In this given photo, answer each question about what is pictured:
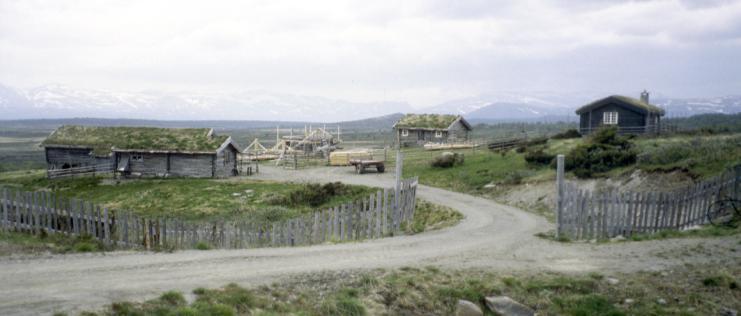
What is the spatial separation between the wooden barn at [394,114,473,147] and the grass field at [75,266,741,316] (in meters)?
50.0

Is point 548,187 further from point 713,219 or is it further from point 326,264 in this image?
point 326,264

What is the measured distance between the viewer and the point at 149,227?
50.4 ft

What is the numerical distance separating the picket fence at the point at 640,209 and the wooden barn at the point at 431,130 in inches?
1719

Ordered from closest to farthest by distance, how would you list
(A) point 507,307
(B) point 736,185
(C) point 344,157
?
(A) point 507,307
(B) point 736,185
(C) point 344,157

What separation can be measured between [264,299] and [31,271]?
507 centimetres

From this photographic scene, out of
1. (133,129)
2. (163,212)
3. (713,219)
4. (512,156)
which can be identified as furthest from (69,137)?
(713,219)

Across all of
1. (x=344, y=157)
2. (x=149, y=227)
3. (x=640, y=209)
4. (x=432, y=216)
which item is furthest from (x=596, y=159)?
(x=344, y=157)

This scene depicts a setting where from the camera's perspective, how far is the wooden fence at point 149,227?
50.6 ft

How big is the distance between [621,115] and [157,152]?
43897 millimetres

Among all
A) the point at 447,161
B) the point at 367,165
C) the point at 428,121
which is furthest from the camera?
the point at 428,121

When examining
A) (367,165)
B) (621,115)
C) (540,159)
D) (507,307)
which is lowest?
(507,307)

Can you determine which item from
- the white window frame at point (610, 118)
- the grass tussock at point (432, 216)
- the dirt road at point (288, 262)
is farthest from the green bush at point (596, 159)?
the white window frame at point (610, 118)

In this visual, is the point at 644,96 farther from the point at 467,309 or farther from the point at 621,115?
the point at 467,309

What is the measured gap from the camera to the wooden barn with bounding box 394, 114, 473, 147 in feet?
203
